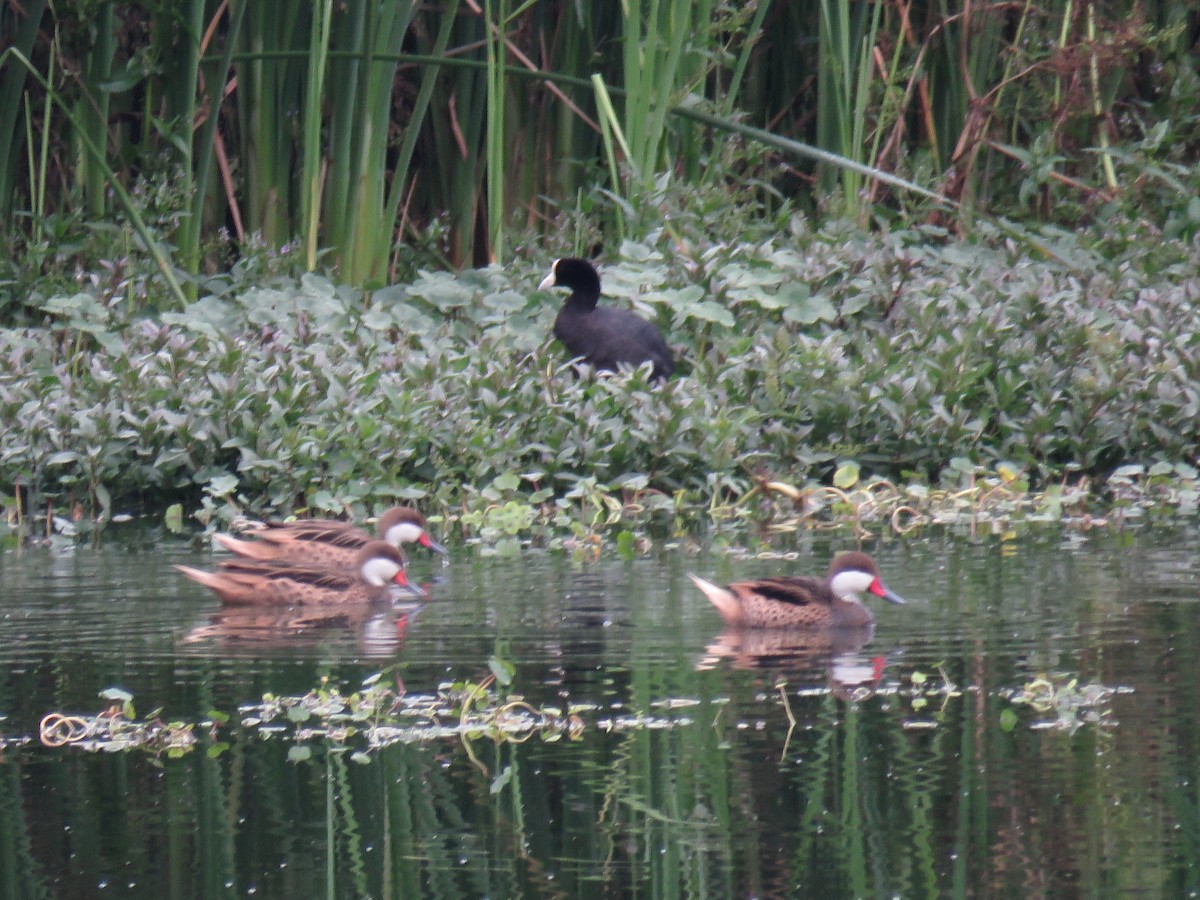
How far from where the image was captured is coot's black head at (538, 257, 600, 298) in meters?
12.3

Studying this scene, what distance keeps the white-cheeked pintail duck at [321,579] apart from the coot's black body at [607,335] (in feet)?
11.2

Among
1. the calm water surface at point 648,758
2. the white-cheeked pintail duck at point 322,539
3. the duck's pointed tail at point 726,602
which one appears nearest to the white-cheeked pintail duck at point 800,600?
the duck's pointed tail at point 726,602

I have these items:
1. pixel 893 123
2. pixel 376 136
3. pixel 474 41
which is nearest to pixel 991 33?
pixel 893 123

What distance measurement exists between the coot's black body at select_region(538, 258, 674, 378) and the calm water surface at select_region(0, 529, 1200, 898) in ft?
11.8

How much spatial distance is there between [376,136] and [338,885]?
851cm

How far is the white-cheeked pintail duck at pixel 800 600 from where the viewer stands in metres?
7.25

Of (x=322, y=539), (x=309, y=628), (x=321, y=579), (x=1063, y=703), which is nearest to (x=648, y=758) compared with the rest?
(x=1063, y=703)

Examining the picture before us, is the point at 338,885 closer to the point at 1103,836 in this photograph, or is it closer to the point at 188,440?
the point at 1103,836

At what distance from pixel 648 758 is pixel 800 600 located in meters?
1.99

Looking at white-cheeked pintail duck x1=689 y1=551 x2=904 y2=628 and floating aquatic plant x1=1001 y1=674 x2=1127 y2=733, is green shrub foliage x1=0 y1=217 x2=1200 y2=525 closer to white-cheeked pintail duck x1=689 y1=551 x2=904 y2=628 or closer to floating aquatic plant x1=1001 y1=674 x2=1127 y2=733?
white-cheeked pintail duck x1=689 y1=551 x2=904 y2=628

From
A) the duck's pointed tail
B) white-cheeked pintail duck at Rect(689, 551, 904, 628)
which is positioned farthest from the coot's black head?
the duck's pointed tail

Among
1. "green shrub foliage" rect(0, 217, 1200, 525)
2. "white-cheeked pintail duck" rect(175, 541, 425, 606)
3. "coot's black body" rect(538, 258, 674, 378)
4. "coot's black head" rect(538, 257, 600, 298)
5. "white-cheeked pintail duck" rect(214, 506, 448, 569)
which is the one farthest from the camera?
"coot's black head" rect(538, 257, 600, 298)

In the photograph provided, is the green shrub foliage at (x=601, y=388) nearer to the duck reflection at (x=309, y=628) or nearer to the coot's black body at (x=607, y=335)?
the coot's black body at (x=607, y=335)

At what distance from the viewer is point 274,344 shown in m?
11.1
